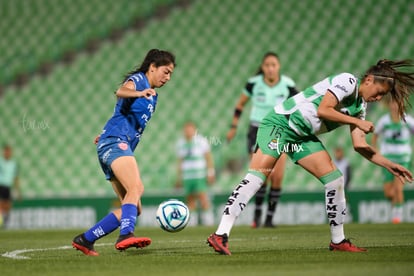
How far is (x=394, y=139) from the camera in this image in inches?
516

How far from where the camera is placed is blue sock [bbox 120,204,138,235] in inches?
263

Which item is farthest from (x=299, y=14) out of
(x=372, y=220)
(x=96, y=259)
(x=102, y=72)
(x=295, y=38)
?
(x=96, y=259)

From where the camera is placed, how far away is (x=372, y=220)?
1440 centimetres

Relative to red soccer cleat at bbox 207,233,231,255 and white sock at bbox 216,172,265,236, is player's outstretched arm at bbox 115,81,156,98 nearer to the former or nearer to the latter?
white sock at bbox 216,172,265,236

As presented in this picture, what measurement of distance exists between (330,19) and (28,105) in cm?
772

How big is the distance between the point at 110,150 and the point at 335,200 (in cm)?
204

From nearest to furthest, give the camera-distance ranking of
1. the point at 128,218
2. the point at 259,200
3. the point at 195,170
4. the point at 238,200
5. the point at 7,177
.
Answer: the point at 128,218 → the point at 238,200 → the point at 259,200 → the point at 195,170 → the point at 7,177

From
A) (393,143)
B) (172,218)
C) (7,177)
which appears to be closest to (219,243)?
(172,218)

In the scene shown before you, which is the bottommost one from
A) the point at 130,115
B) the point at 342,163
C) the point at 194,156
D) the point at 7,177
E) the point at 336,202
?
the point at 336,202

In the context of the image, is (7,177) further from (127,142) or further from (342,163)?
(127,142)

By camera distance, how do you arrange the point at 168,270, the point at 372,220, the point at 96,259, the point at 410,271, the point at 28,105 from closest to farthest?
1. the point at 410,271
2. the point at 168,270
3. the point at 96,259
4. the point at 372,220
5. the point at 28,105

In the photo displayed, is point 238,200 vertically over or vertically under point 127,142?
under

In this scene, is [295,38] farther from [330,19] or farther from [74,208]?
[74,208]

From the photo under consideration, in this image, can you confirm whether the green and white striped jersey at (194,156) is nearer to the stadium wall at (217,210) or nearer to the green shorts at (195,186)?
the green shorts at (195,186)
